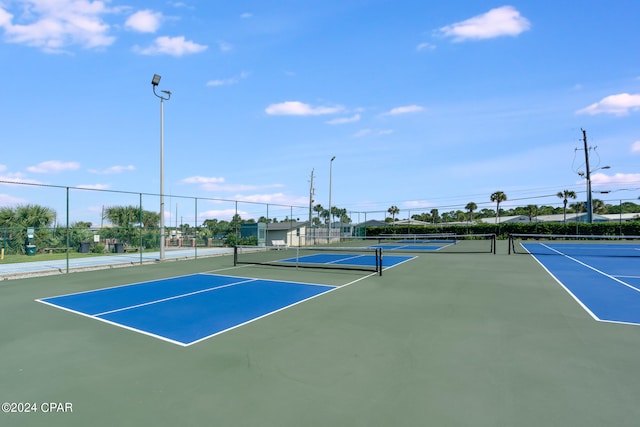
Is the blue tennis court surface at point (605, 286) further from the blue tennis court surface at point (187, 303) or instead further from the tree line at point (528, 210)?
the tree line at point (528, 210)

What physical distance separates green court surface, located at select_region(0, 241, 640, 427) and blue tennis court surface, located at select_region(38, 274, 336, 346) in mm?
363

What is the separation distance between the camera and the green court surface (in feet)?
10.5

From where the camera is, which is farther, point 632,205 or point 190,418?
point 632,205

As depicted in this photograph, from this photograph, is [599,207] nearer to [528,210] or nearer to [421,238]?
[528,210]

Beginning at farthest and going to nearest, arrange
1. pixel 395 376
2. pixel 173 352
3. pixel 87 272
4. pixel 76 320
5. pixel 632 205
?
pixel 632 205
pixel 87 272
pixel 76 320
pixel 173 352
pixel 395 376

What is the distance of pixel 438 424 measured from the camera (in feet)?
9.87

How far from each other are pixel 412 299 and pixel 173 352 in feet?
17.2

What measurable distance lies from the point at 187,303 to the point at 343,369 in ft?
16.0

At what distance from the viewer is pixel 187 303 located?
7.80 meters

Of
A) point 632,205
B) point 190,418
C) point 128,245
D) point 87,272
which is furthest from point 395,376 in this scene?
point 632,205

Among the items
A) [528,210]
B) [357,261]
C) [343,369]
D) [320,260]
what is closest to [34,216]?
[320,260]

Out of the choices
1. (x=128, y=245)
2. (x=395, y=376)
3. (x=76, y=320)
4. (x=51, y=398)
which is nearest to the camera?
(x=51, y=398)

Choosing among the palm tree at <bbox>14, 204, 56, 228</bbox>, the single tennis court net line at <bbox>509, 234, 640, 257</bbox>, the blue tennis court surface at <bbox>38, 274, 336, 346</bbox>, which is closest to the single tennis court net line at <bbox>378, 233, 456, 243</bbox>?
the single tennis court net line at <bbox>509, 234, 640, 257</bbox>

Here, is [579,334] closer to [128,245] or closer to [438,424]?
[438,424]
